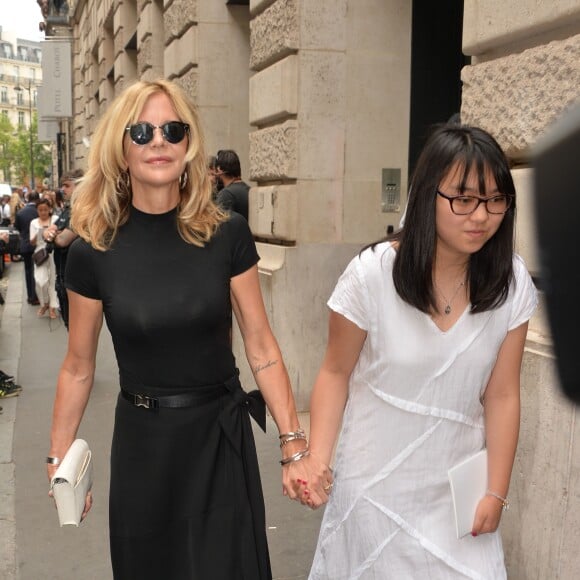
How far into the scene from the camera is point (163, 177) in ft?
8.25

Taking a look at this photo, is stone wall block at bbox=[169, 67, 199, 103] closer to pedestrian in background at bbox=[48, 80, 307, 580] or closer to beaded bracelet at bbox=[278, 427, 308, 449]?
pedestrian in background at bbox=[48, 80, 307, 580]

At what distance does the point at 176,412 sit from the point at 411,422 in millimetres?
713

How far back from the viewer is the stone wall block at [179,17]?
29.0 feet

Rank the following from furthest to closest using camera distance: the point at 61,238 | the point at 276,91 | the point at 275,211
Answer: the point at 61,238 < the point at 275,211 < the point at 276,91

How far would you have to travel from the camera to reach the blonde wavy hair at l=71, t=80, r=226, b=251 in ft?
8.21

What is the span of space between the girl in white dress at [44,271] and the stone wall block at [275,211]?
457 cm

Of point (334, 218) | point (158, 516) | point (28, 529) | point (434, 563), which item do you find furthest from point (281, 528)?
point (334, 218)

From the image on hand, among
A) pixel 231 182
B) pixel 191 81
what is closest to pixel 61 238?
pixel 231 182

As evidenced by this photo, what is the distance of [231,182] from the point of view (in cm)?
745

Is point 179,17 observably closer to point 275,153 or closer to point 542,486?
point 275,153

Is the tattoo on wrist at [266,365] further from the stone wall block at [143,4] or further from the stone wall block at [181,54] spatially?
the stone wall block at [143,4]

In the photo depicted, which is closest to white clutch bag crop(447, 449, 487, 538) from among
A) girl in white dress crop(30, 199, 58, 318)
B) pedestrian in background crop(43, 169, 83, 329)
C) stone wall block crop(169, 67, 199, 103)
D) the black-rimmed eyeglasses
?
the black-rimmed eyeglasses

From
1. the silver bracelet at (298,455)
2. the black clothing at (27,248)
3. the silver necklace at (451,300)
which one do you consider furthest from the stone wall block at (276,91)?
the black clothing at (27,248)

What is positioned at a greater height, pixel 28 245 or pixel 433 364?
pixel 433 364
